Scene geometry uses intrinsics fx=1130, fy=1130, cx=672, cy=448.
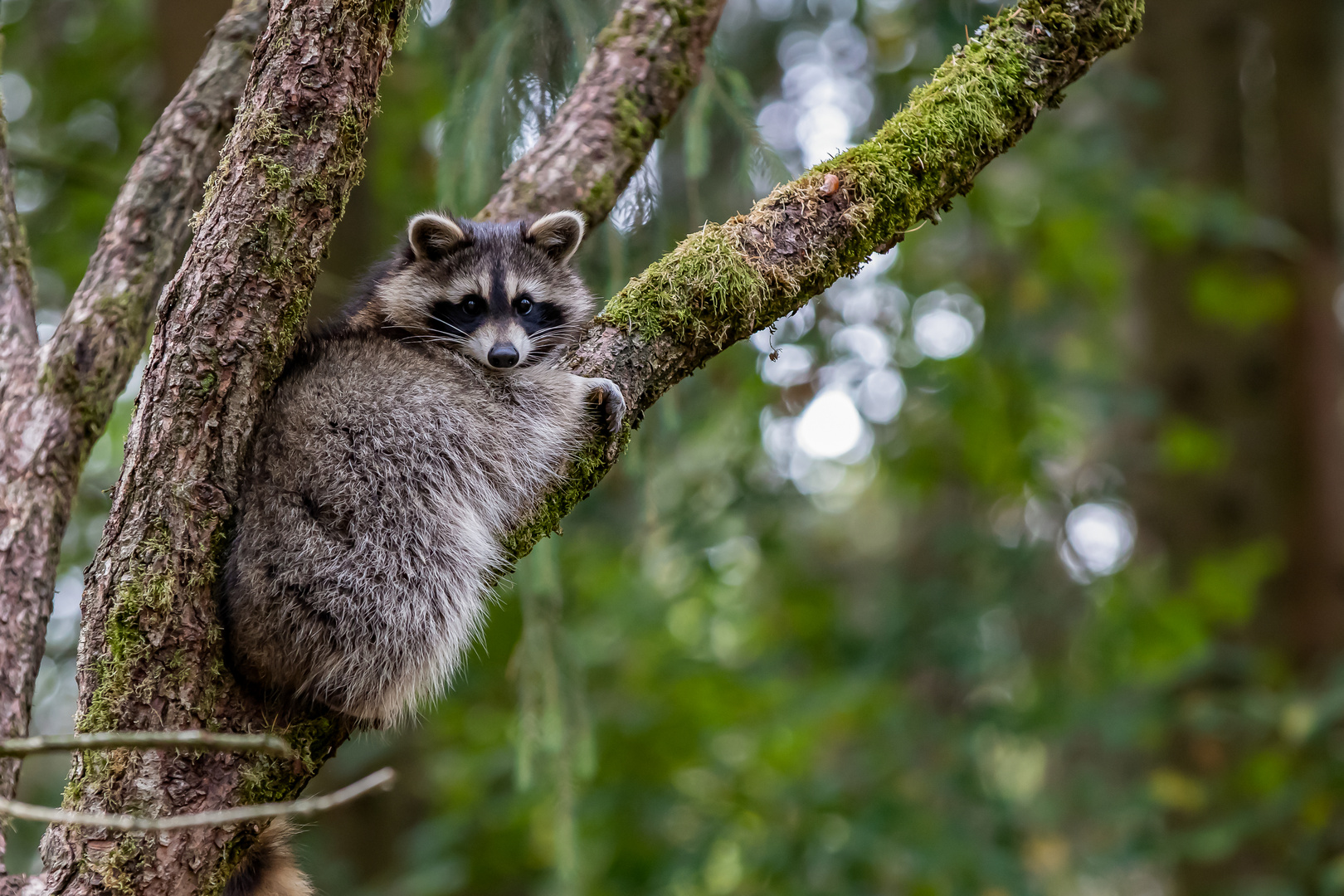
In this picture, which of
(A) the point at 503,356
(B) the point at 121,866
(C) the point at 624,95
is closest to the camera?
(B) the point at 121,866

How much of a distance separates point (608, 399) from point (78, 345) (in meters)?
1.37

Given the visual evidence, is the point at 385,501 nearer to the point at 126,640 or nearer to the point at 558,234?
the point at 126,640

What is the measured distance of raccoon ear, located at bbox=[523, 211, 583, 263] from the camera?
131 inches

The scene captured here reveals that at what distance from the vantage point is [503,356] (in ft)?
10.1

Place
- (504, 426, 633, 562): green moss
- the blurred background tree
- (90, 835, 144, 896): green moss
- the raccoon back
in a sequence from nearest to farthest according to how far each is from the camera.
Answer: (90, 835, 144, 896): green moss → the raccoon back → (504, 426, 633, 562): green moss → the blurred background tree

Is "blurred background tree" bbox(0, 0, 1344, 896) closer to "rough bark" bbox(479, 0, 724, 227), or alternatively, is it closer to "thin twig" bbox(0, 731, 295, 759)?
"rough bark" bbox(479, 0, 724, 227)

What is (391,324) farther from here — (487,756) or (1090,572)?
(1090,572)

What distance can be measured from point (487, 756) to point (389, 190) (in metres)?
3.62

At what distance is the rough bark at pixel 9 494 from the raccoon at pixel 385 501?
575 mm

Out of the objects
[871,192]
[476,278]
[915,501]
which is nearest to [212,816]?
[871,192]

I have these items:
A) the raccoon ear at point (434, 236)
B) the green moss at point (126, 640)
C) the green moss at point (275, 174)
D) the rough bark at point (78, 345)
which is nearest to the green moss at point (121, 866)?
the green moss at point (126, 640)

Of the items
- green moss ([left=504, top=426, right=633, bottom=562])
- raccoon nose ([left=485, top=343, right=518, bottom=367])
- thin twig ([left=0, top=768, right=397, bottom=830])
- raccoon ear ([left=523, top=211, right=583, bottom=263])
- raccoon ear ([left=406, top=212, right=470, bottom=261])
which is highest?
thin twig ([left=0, top=768, right=397, bottom=830])

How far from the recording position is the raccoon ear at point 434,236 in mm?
3385

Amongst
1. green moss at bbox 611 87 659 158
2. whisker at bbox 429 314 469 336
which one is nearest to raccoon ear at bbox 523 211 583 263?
green moss at bbox 611 87 659 158
